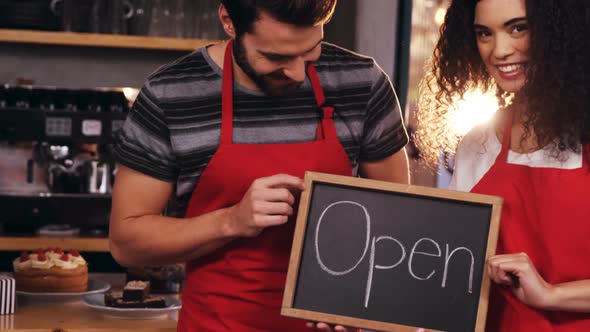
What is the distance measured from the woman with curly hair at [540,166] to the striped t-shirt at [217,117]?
32cm

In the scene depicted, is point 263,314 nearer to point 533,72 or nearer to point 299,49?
point 299,49

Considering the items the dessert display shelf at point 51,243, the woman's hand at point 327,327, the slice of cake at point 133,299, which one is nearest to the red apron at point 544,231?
the woman's hand at point 327,327

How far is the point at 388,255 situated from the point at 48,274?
4.45ft

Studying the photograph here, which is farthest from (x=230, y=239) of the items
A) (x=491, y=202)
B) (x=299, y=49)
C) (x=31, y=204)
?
(x=31, y=204)

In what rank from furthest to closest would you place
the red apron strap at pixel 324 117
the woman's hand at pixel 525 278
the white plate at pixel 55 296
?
1. the white plate at pixel 55 296
2. the red apron strap at pixel 324 117
3. the woman's hand at pixel 525 278

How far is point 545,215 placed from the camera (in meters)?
1.56

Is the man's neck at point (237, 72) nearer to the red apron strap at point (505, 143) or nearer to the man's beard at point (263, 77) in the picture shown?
the man's beard at point (263, 77)

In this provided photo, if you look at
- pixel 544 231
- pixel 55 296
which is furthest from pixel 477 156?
pixel 55 296

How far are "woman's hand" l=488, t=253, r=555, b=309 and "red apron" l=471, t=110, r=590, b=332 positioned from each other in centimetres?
8

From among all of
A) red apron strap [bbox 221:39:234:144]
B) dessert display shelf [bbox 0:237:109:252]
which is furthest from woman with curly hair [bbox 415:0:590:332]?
dessert display shelf [bbox 0:237:109:252]

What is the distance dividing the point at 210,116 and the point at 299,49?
0.27 m

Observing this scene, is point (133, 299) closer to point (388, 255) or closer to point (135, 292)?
point (135, 292)

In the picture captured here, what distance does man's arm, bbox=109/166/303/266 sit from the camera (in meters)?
1.63

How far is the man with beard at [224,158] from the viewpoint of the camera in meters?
1.82
